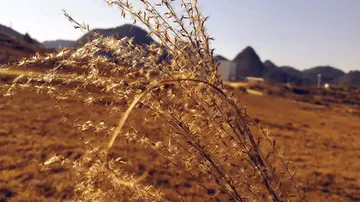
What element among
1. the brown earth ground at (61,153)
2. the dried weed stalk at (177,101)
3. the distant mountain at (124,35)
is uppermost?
the distant mountain at (124,35)

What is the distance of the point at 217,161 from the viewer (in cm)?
210

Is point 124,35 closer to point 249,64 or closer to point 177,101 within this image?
point 177,101

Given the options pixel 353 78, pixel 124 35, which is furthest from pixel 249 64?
pixel 124 35

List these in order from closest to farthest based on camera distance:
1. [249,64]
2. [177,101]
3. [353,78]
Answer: [177,101] < [249,64] < [353,78]

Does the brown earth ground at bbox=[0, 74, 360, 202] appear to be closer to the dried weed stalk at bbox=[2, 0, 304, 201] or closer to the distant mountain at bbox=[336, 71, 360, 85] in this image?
the dried weed stalk at bbox=[2, 0, 304, 201]

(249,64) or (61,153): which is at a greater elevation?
(249,64)

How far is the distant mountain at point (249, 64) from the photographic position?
465 feet

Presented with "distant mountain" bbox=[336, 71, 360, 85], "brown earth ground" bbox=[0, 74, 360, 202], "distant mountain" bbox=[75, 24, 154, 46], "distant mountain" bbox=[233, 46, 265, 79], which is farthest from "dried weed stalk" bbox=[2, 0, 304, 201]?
"distant mountain" bbox=[336, 71, 360, 85]

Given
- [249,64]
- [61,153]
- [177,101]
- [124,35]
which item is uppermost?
[249,64]

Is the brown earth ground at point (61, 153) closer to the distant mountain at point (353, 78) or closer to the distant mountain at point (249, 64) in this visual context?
the distant mountain at point (249, 64)

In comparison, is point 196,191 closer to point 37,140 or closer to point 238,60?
point 37,140

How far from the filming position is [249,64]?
146 metres

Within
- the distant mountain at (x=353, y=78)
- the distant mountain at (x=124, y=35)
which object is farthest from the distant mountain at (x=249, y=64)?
the distant mountain at (x=124, y=35)

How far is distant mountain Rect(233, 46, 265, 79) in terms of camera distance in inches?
5586
